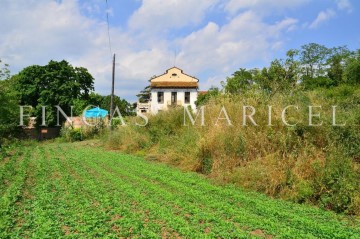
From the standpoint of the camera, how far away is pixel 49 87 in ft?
92.1

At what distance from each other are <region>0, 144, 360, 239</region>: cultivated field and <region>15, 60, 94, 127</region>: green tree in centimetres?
2055

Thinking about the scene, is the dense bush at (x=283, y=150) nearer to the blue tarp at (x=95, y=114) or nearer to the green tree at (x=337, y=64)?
the blue tarp at (x=95, y=114)

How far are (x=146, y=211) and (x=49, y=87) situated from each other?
25.9m

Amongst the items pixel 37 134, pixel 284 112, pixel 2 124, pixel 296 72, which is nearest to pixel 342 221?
pixel 284 112

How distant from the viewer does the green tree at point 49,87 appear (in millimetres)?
27203

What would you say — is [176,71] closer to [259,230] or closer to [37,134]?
[37,134]

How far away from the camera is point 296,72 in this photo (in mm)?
14727

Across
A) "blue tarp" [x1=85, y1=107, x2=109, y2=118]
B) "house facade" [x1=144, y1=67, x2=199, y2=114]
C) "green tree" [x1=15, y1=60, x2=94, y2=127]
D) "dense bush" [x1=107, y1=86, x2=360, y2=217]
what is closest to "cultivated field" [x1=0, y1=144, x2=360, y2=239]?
"dense bush" [x1=107, y1=86, x2=360, y2=217]

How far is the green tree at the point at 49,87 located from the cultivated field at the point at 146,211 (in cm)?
2055

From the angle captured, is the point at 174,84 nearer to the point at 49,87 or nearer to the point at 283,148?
the point at 49,87

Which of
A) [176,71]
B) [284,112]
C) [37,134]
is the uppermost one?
[176,71]

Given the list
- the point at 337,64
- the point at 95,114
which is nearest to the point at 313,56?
the point at 337,64

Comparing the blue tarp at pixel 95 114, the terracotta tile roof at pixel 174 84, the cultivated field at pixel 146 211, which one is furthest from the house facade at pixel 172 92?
the cultivated field at pixel 146 211

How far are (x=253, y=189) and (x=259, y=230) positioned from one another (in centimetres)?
263
